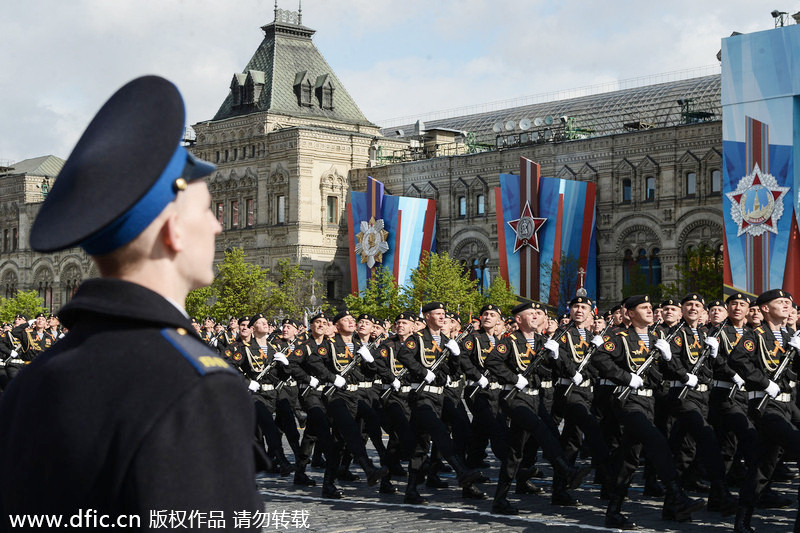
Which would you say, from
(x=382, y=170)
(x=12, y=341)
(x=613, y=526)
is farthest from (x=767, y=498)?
(x=382, y=170)

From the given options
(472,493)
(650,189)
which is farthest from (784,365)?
(650,189)

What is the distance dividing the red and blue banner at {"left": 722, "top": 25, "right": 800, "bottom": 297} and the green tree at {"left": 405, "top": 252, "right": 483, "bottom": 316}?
1109cm

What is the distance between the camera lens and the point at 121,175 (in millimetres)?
2197

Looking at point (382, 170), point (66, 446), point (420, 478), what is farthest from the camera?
point (382, 170)

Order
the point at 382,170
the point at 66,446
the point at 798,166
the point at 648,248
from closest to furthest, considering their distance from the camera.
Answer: the point at 66,446 < the point at 798,166 < the point at 648,248 < the point at 382,170

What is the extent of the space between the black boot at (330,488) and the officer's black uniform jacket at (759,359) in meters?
4.55

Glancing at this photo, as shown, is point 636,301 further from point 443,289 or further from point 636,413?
point 443,289

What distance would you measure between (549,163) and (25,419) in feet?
166

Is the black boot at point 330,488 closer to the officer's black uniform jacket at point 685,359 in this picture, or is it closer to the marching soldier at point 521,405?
the marching soldier at point 521,405

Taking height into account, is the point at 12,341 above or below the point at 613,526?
above

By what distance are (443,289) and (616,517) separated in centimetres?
3747

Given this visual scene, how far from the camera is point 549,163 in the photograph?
52.1 meters

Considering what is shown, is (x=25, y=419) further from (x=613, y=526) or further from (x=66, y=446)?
(x=613, y=526)

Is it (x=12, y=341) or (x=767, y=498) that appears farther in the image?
(x=12, y=341)
